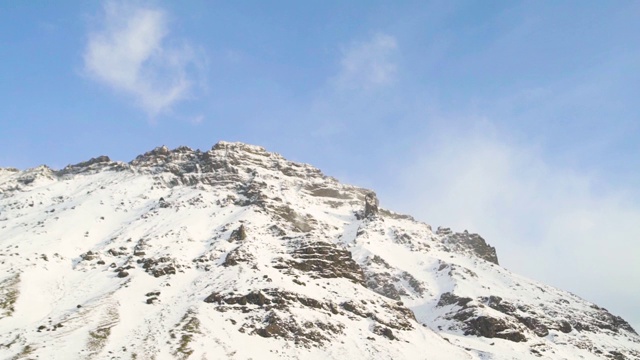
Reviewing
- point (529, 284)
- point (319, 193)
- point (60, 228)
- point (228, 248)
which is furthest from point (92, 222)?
point (529, 284)

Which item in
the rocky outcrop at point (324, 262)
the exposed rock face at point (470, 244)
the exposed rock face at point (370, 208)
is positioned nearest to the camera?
the rocky outcrop at point (324, 262)

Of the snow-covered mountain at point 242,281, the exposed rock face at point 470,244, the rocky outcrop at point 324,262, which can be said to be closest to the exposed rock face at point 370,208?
the snow-covered mountain at point 242,281

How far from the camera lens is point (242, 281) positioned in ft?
281

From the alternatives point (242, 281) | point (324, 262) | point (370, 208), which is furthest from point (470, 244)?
point (242, 281)

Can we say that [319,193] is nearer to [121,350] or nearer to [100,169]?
[100,169]

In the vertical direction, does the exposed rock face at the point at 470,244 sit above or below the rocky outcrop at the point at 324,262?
above

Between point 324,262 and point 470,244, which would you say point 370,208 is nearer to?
point 470,244

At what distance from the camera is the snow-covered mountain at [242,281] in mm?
69750

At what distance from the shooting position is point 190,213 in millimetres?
124750

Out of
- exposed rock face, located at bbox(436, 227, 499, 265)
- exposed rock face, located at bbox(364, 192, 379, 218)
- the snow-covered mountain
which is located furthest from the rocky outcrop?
exposed rock face, located at bbox(436, 227, 499, 265)

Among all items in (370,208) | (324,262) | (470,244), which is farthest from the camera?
(470,244)

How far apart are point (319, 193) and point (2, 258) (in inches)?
4011

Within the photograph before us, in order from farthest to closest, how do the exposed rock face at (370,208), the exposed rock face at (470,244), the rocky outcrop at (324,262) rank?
1. the exposed rock face at (470,244)
2. the exposed rock face at (370,208)
3. the rocky outcrop at (324,262)

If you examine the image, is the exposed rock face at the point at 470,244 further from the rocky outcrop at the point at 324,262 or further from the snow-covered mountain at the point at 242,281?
the rocky outcrop at the point at 324,262
